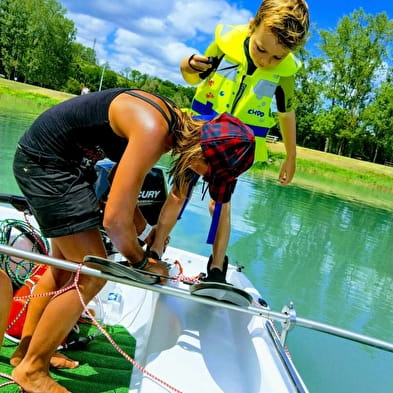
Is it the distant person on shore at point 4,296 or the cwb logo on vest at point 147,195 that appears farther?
the cwb logo on vest at point 147,195

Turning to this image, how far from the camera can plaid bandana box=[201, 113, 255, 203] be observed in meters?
1.51

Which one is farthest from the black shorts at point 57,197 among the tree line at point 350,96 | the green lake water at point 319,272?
the tree line at point 350,96

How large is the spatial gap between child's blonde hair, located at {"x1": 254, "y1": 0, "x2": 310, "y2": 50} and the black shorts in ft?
3.72

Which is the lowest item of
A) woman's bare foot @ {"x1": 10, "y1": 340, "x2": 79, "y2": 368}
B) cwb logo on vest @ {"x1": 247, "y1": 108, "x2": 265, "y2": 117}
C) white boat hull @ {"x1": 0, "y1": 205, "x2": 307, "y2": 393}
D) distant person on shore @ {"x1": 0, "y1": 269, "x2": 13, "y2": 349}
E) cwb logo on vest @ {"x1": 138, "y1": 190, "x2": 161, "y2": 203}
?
woman's bare foot @ {"x1": 10, "y1": 340, "x2": 79, "y2": 368}

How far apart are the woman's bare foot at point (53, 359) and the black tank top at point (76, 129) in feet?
2.51

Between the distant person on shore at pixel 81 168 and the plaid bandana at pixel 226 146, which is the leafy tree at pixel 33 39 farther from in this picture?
the plaid bandana at pixel 226 146

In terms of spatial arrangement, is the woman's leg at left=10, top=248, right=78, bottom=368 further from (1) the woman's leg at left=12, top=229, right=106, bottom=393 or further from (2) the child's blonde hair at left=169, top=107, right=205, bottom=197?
(2) the child's blonde hair at left=169, top=107, right=205, bottom=197

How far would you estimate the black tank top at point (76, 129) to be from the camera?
5.20ft

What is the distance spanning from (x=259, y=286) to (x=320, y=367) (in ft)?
4.26

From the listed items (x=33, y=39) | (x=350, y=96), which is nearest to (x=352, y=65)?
(x=350, y=96)

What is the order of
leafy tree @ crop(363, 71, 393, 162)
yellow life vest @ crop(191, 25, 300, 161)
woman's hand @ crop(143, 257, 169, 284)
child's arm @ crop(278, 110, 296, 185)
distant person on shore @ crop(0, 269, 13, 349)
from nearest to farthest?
distant person on shore @ crop(0, 269, 13, 349) → woman's hand @ crop(143, 257, 169, 284) → yellow life vest @ crop(191, 25, 300, 161) → child's arm @ crop(278, 110, 296, 185) → leafy tree @ crop(363, 71, 393, 162)

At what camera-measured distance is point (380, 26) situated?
3350 cm

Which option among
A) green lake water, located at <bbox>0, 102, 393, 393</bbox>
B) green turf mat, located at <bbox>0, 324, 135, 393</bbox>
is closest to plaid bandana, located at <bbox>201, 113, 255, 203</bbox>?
green turf mat, located at <bbox>0, 324, 135, 393</bbox>

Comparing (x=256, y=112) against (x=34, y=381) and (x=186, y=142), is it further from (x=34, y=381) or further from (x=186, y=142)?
(x=34, y=381)
